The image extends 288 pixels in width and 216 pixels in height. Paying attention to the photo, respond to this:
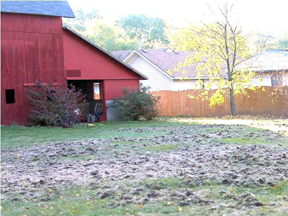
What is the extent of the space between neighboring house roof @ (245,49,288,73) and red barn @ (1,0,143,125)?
38.5 feet

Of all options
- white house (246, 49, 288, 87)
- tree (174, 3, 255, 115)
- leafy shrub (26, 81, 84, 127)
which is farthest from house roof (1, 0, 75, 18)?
white house (246, 49, 288, 87)

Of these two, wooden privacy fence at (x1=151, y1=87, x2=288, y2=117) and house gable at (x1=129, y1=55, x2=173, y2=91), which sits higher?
house gable at (x1=129, y1=55, x2=173, y2=91)

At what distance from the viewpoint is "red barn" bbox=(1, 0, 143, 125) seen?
22.2m

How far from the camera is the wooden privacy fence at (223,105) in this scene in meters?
28.5

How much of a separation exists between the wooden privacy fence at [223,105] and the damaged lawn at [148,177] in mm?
14567

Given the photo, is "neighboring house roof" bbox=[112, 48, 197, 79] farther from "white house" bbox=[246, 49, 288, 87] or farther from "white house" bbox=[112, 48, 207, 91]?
"white house" bbox=[246, 49, 288, 87]

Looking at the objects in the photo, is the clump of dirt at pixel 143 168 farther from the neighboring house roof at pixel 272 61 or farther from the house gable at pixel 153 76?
the house gable at pixel 153 76

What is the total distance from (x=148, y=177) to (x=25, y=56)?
15.8m

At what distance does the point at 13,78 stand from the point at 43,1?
4.58 metres

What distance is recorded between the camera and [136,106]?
25109mm

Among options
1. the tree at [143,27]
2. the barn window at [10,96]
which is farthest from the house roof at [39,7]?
the tree at [143,27]

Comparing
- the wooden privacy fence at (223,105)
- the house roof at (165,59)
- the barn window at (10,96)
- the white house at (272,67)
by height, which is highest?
Result: the house roof at (165,59)

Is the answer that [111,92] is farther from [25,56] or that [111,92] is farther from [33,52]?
[25,56]

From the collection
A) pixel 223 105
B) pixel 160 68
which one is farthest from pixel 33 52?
pixel 160 68
